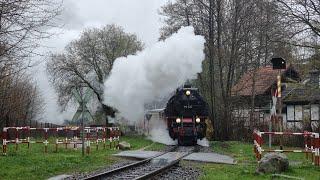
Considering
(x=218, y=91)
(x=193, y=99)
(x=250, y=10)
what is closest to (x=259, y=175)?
(x=193, y=99)

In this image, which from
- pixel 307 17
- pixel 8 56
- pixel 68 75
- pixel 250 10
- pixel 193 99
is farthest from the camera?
pixel 68 75

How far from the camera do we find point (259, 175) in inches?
601

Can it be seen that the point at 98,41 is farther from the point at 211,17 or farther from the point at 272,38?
the point at 272,38

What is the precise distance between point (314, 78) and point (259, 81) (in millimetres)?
20443

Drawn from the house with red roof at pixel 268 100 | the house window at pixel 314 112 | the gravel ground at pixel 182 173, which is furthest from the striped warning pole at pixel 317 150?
the house window at pixel 314 112

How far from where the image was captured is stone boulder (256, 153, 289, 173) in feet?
51.6

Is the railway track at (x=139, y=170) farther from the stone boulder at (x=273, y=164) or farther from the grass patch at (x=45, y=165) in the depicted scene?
the stone boulder at (x=273, y=164)

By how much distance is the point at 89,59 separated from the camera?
6053 cm

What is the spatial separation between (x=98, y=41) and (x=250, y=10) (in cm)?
2508

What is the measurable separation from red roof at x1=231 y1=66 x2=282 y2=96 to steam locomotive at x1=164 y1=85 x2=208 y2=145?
12.2 metres

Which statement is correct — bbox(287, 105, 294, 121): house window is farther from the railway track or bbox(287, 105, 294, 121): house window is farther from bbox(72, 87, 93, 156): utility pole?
bbox(72, 87, 93, 156): utility pole

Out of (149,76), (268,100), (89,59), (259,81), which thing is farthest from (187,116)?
(89,59)

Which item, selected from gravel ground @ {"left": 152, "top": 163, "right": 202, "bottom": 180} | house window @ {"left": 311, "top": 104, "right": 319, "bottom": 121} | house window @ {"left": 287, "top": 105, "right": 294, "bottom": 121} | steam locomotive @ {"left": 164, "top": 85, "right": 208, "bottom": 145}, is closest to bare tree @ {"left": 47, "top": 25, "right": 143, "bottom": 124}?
house window @ {"left": 287, "top": 105, "right": 294, "bottom": 121}

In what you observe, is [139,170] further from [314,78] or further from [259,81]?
[259,81]
